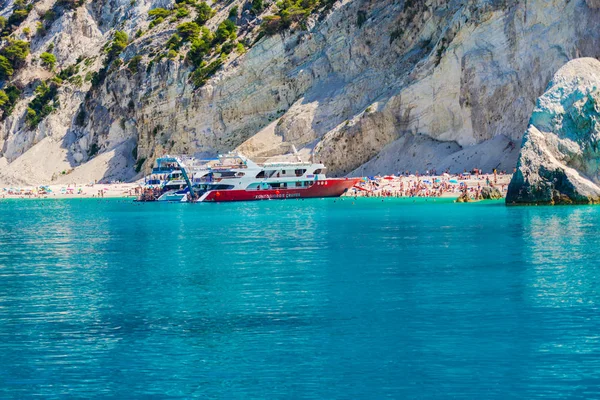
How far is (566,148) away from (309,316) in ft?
113

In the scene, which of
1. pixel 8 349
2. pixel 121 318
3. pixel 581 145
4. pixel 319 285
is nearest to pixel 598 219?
pixel 581 145

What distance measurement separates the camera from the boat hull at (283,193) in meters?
78.1

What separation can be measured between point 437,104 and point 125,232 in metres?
38.6

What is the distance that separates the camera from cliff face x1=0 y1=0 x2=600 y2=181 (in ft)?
235

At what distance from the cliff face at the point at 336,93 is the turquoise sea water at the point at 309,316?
33.2 metres

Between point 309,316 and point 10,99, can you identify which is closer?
point 309,316

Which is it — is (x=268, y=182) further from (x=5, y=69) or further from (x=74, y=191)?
(x=5, y=69)

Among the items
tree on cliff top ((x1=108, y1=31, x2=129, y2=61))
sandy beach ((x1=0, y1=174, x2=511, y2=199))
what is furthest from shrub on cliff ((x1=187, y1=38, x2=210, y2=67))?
tree on cliff top ((x1=108, y1=31, x2=129, y2=61))

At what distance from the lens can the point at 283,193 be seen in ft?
Result: 259

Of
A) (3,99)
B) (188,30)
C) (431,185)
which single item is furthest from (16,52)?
(431,185)

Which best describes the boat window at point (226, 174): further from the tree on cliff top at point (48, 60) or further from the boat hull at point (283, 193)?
the tree on cliff top at point (48, 60)

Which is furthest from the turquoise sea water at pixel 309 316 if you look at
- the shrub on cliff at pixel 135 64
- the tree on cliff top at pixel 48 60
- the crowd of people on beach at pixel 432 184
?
the tree on cliff top at pixel 48 60

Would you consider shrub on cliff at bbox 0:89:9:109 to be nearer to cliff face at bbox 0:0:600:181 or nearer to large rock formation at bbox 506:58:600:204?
cliff face at bbox 0:0:600:181

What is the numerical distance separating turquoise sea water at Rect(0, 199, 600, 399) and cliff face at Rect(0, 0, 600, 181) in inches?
1308
